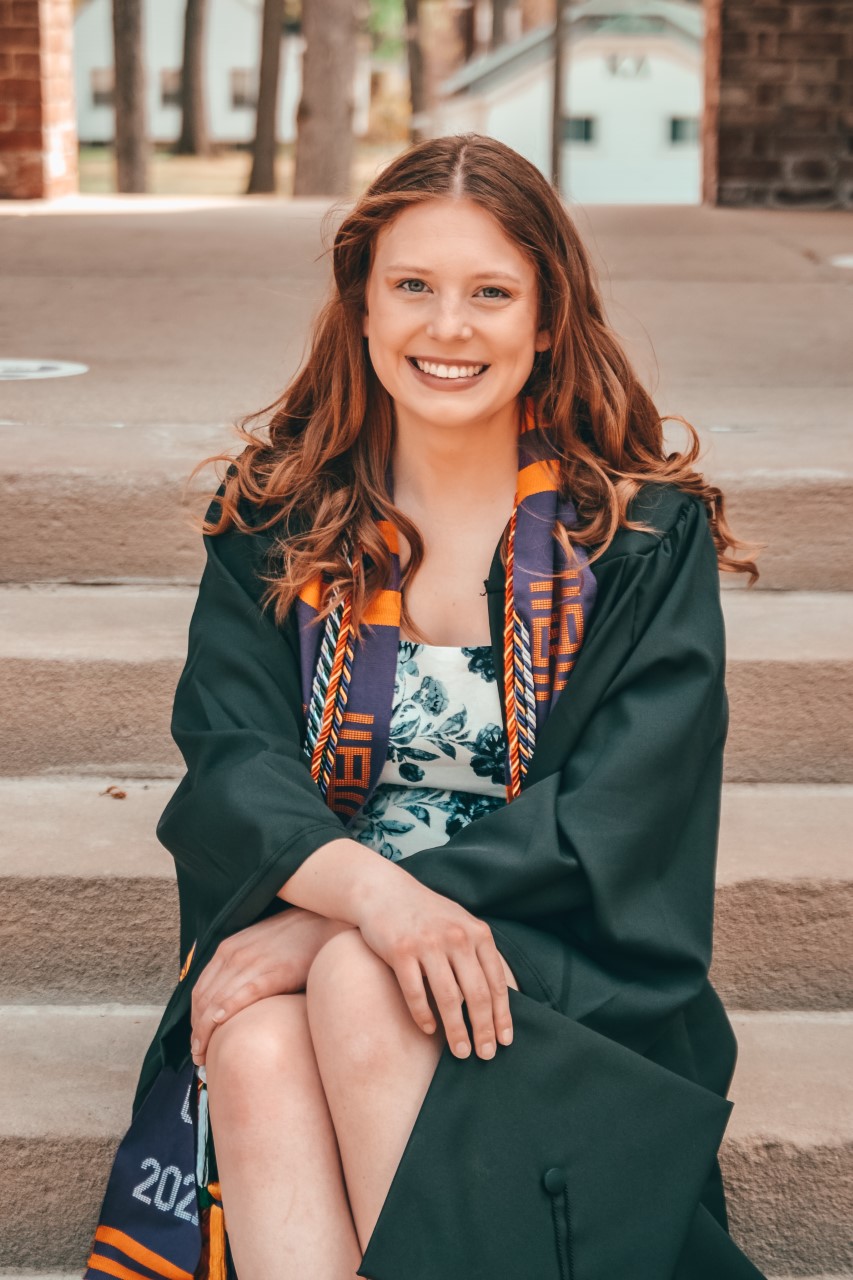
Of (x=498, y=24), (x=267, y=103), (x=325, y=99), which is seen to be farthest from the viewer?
(x=498, y=24)

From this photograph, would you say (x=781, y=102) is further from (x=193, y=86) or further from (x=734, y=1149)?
(x=193, y=86)

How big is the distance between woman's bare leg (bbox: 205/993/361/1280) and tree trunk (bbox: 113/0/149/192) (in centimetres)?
1867

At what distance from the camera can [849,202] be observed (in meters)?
9.72

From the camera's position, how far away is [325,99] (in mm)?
15969

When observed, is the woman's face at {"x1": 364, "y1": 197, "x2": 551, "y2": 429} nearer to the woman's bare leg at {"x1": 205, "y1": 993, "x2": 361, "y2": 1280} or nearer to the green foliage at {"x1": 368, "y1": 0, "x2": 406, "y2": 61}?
the woman's bare leg at {"x1": 205, "y1": 993, "x2": 361, "y2": 1280}

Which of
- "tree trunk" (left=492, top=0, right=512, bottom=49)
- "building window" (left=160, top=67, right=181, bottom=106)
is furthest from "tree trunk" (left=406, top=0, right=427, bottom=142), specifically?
"building window" (left=160, top=67, right=181, bottom=106)

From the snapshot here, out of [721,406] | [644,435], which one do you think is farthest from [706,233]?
[644,435]

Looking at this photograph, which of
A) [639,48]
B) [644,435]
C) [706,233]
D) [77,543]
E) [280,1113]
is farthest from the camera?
[639,48]

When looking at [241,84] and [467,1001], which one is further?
[241,84]

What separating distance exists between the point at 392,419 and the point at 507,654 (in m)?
0.42

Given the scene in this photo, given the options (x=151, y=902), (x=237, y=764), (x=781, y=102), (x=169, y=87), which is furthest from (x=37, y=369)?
(x=169, y=87)

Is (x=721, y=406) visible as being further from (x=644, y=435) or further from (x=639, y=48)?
(x=639, y=48)

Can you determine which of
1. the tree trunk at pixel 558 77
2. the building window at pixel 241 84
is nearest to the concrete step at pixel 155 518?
the tree trunk at pixel 558 77

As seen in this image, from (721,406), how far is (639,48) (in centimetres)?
3511
